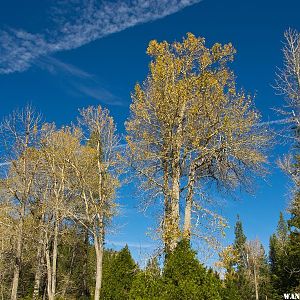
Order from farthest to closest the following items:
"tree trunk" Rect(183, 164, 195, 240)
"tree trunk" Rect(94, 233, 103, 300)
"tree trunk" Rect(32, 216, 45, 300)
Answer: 1. "tree trunk" Rect(32, 216, 45, 300)
2. "tree trunk" Rect(94, 233, 103, 300)
3. "tree trunk" Rect(183, 164, 195, 240)

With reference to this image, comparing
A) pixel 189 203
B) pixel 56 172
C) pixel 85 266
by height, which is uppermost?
pixel 56 172

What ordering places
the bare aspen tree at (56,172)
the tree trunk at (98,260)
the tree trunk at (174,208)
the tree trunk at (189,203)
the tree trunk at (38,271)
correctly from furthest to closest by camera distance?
the tree trunk at (38,271) → the bare aspen tree at (56,172) → the tree trunk at (98,260) → the tree trunk at (189,203) → the tree trunk at (174,208)

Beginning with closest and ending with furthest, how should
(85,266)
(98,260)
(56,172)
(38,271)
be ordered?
(98,260), (56,172), (38,271), (85,266)

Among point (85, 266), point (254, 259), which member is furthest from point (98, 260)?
point (254, 259)

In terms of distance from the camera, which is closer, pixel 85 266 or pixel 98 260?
pixel 98 260

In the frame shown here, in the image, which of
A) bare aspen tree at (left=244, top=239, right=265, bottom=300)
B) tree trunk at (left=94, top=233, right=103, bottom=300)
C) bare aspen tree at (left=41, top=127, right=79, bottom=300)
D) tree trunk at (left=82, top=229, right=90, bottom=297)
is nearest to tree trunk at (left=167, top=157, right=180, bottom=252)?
tree trunk at (left=94, top=233, right=103, bottom=300)

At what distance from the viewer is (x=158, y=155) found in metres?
12.5

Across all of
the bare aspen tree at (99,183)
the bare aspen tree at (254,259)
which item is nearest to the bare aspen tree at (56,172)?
the bare aspen tree at (99,183)

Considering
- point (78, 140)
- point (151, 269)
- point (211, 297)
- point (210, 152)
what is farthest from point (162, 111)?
point (78, 140)

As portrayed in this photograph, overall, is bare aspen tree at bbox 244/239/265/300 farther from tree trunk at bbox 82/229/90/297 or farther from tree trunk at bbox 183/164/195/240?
tree trunk at bbox 183/164/195/240

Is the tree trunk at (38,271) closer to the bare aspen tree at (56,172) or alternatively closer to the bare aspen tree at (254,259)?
the bare aspen tree at (56,172)

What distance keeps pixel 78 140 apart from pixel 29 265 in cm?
1633

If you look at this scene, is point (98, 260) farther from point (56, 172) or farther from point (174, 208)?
point (174, 208)

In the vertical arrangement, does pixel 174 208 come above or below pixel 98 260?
above
